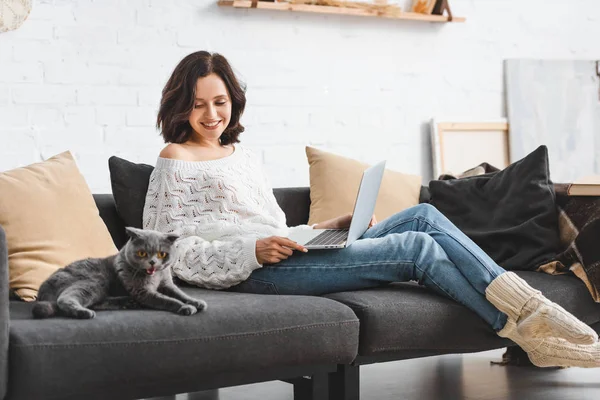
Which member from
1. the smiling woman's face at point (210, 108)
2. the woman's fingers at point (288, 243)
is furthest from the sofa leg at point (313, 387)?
the smiling woman's face at point (210, 108)

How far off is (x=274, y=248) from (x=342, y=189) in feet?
3.19

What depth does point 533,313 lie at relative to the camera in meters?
2.38

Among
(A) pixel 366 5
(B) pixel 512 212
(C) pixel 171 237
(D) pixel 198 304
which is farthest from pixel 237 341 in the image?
(A) pixel 366 5

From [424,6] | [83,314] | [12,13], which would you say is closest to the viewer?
[83,314]

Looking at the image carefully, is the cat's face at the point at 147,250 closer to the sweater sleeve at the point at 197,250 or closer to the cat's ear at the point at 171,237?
the cat's ear at the point at 171,237

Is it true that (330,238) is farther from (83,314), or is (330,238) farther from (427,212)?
(83,314)

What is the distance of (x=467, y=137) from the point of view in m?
4.60

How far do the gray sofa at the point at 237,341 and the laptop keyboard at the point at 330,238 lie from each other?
0.17 metres

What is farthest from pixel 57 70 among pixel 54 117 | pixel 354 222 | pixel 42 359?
pixel 42 359

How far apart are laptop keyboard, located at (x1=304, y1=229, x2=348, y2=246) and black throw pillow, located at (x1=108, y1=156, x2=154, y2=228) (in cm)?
62

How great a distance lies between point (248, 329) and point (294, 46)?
2237mm

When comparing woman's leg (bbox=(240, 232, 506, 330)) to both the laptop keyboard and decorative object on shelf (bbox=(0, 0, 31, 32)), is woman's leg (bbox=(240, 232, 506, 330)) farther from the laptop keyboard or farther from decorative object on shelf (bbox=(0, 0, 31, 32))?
decorative object on shelf (bbox=(0, 0, 31, 32))

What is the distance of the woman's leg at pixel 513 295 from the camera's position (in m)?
2.38

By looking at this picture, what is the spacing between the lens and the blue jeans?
2506 mm
